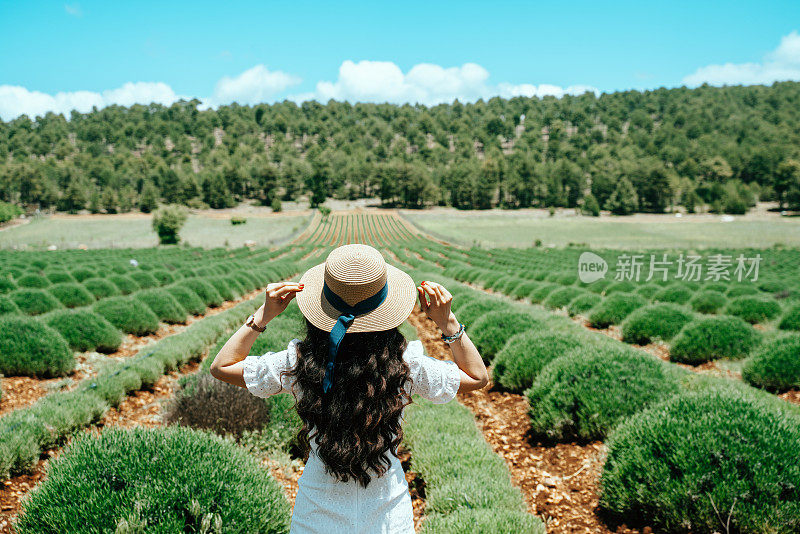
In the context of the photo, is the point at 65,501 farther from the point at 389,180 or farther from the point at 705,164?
the point at 705,164

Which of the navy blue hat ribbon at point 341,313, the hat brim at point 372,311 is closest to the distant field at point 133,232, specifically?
the hat brim at point 372,311

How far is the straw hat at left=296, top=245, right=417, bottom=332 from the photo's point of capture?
1.62 meters

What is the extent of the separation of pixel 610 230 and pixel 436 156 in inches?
3301

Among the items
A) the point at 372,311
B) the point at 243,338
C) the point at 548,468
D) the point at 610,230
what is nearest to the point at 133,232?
the point at 610,230

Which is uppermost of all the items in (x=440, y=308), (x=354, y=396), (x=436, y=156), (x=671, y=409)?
(x=436, y=156)

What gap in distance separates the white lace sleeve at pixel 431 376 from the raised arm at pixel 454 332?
58 millimetres

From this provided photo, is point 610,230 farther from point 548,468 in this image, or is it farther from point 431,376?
point 431,376

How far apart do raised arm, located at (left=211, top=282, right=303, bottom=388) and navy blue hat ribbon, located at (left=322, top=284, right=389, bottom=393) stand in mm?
235

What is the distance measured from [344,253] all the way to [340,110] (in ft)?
689

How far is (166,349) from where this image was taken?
7855 mm

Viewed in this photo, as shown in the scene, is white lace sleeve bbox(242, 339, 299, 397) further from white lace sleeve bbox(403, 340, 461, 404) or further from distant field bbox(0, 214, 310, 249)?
distant field bbox(0, 214, 310, 249)

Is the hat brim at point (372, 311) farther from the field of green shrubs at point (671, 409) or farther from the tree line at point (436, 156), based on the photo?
the tree line at point (436, 156)

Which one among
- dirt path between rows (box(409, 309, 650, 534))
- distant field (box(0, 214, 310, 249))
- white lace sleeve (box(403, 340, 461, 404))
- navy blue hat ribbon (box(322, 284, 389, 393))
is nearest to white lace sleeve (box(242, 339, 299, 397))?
navy blue hat ribbon (box(322, 284, 389, 393))

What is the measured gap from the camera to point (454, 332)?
1914 mm
